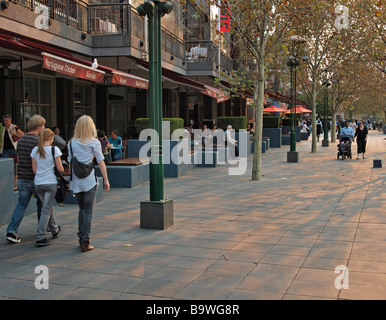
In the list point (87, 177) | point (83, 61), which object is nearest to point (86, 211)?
point (87, 177)

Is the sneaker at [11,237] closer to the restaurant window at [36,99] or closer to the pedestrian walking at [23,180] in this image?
the pedestrian walking at [23,180]

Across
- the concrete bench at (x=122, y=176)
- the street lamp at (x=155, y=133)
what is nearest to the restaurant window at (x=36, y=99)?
the concrete bench at (x=122, y=176)

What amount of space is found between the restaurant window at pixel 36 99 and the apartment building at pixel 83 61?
0.11 feet

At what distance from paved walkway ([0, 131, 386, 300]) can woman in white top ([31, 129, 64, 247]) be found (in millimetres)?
330

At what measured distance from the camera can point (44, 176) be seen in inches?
251

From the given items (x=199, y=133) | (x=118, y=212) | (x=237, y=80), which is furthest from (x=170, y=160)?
(x=199, y=133)

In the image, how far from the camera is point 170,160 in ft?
45.9

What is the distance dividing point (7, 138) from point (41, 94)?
24.3ft

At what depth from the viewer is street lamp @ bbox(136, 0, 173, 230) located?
7.37m

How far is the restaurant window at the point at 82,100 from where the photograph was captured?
19031 mm

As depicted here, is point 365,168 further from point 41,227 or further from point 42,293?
point 42,293

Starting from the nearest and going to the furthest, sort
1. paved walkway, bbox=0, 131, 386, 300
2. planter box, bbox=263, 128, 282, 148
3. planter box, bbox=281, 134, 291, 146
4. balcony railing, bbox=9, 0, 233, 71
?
1. paved walkway, bbox=0, 131, 386, 300
2. balcony railing, bbox=9, 0, 233, 71
3. planter box, bbox=263, 128, 282, 148
4. planter box, bbox=281, 134, 291, 146

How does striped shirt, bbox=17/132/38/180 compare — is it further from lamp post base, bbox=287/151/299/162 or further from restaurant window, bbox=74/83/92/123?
lamp post base, bbox=287/151/299/162

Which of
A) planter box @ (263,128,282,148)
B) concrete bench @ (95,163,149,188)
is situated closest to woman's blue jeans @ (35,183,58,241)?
concrete bench @ (95,163,149,188)
